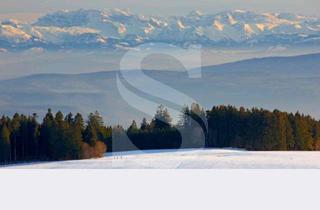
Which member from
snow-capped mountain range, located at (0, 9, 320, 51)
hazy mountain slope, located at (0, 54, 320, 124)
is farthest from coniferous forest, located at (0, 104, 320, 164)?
snow-capped mountain range, located at (0, 9, 320, 51)

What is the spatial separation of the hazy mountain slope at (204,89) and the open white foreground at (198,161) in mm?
659

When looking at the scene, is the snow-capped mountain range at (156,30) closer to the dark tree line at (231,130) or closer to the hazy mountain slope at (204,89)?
the hazy mountain slope at (204,89)

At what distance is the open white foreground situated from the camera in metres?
13.3

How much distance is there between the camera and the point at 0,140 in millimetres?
13641

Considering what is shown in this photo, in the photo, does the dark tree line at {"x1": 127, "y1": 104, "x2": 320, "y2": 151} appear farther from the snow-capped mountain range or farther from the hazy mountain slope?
the snow-capped mountain range

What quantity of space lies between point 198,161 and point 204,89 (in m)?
1.15

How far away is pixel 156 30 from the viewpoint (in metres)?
13.9

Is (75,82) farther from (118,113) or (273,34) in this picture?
(273,34)

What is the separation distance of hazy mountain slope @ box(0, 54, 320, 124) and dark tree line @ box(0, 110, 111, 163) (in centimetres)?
20

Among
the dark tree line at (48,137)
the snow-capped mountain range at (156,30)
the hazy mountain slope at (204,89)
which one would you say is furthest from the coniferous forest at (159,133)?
the snow-capped mountain range at (156,30)
